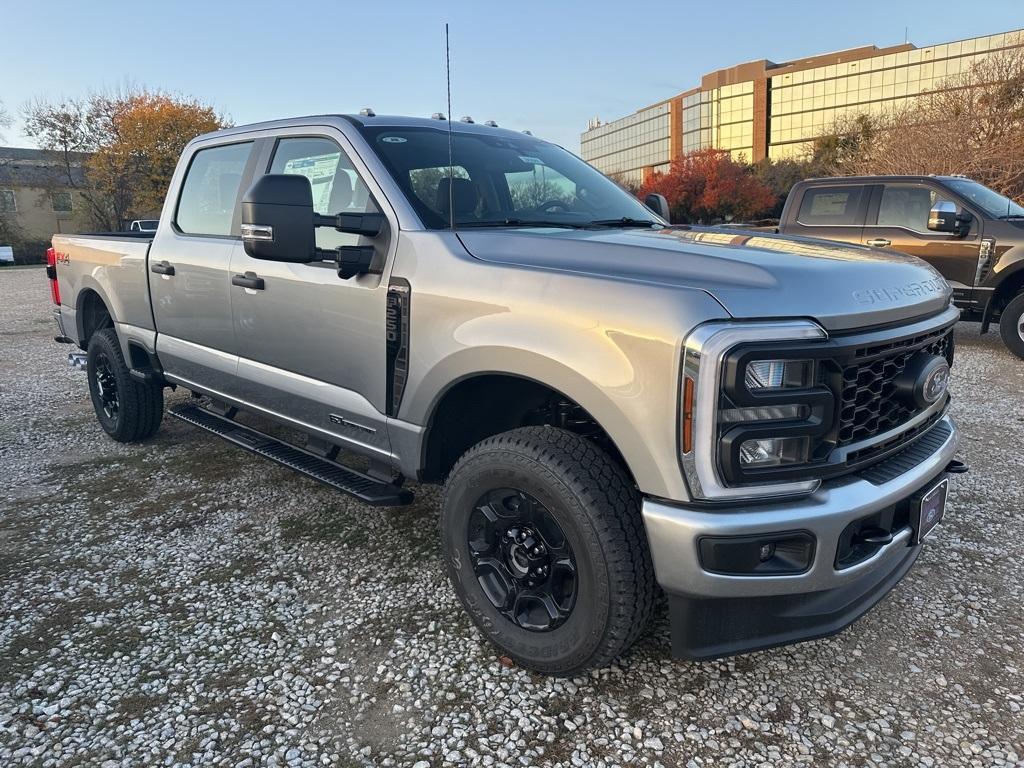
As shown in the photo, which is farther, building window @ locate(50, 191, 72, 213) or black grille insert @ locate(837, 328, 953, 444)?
building window @ locate(50, 191, 72, 213)

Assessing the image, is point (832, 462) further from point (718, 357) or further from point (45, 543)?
point (45, 543)

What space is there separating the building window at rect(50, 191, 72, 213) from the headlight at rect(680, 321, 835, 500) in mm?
48890

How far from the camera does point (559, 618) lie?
2363 millimetres

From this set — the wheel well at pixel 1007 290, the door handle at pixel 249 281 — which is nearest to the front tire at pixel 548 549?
the door handle at pixel 249 281

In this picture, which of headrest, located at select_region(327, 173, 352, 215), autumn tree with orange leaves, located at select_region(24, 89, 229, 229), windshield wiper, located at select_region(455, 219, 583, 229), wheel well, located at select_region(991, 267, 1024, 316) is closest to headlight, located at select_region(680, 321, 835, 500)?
windshield wiper, located at select_region(455, 219, 583, 229)

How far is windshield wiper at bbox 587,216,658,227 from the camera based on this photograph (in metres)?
3.27

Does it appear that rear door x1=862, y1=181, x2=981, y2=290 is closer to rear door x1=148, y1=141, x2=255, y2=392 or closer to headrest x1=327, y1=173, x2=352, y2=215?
headrest x1=327, y1=173, x2=352, y2=215

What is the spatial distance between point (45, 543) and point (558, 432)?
8.97 ft

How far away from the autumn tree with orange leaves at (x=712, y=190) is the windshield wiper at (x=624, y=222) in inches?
1628

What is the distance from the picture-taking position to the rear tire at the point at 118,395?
15.7 ft

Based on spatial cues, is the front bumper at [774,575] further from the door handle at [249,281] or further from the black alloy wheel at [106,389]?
the black alloy wheel at [106,389]

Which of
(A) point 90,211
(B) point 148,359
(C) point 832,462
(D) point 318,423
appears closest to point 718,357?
(C) point 832,462

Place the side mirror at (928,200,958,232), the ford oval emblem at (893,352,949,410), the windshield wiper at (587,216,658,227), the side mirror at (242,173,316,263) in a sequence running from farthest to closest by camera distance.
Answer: the side mirror at (928,200,958,232)
the windshield wiper at (587,216,658,227)
the side mirror at (242,173,316,263)
the ford oval emblem at (893,352,949,410)

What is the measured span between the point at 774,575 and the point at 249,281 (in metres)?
2.66
